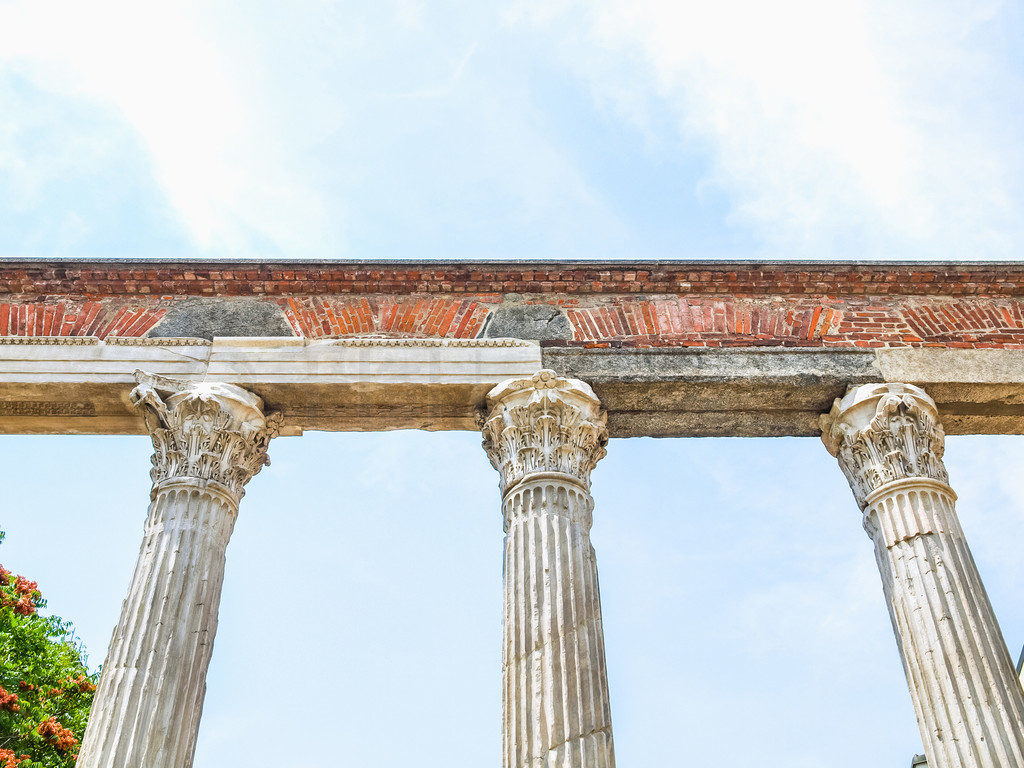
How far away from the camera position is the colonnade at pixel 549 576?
773 centimetres

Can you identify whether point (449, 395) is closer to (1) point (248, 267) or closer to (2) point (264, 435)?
(2) point (264, 435)

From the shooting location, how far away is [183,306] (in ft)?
35.8

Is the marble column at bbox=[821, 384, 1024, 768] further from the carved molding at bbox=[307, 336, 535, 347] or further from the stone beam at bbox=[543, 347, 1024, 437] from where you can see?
the carved molding at bbox=[307, 336, 535, 347]

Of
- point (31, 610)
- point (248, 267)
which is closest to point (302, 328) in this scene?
point (248, 267)

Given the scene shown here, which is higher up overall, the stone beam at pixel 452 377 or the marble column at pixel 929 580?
the stone beam at pixel 452 377

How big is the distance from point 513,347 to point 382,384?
1.34 metres

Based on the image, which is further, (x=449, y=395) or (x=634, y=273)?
(x=634, y=273)

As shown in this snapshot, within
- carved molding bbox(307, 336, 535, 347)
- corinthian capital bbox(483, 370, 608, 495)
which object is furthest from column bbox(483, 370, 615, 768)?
carved molding bbox(307, 336, 535, 347)

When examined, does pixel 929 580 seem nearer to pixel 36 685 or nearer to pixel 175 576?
pixel 175 576

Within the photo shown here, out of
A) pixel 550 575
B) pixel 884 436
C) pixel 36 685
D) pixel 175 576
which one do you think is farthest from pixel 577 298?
pixel 36 685

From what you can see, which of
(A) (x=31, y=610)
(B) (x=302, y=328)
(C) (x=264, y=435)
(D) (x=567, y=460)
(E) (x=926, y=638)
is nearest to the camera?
(E) (x=926, y=638)

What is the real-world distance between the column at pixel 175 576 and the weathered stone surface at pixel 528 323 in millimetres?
2445

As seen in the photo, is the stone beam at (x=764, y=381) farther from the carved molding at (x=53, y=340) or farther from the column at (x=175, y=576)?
the carved molding at (x=53, y=340)

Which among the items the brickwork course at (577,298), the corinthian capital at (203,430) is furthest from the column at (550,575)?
the corinthian capital at (203,430)
